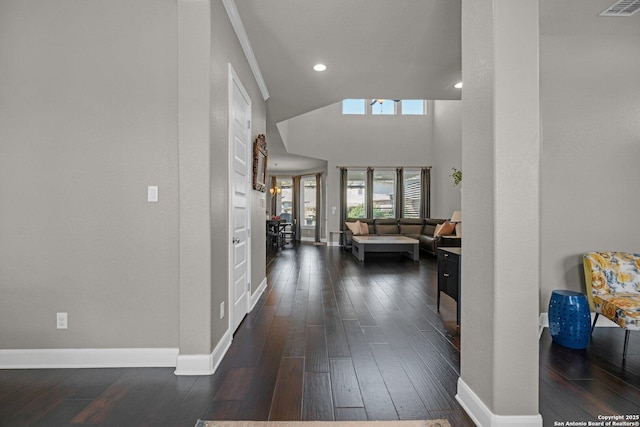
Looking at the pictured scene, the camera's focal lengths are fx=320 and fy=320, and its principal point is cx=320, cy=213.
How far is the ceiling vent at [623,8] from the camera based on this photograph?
2433mm

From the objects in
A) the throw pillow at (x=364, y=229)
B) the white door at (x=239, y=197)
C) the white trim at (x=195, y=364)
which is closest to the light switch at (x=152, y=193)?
the white door at (x=239, y=197)

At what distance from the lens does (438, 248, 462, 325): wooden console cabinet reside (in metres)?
2.94

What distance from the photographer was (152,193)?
226 cm

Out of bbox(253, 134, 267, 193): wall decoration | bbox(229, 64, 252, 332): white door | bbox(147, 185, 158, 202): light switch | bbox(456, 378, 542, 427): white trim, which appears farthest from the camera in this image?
bbox(253, 134, 267, 193): wall decoration

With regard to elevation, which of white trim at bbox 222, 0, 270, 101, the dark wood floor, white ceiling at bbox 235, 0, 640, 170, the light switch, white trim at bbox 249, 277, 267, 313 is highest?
white ceiling at bbox 235, 0, 640, 170

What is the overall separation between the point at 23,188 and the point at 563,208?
4403mm

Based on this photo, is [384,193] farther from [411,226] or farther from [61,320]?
[61,320]

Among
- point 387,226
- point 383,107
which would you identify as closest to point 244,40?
point 387,226

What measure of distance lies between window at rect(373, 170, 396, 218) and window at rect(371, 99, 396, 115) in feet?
6.36

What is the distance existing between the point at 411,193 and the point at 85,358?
9664 mm

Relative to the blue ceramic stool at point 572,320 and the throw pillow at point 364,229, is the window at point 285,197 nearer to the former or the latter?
the throw pillow at point 364,229

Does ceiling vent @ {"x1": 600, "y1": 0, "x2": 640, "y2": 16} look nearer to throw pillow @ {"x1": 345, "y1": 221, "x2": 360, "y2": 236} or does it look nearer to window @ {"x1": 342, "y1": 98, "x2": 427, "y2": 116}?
throw pillow @ {"x1": 345, "y1": 221, "x2": 360, "y2": 236}

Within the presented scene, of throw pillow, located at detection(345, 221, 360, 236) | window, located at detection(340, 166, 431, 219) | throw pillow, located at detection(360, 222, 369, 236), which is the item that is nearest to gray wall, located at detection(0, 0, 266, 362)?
throw pillow, located at detection(345, 221, 360, 236)

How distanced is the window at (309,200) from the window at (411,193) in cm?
342
